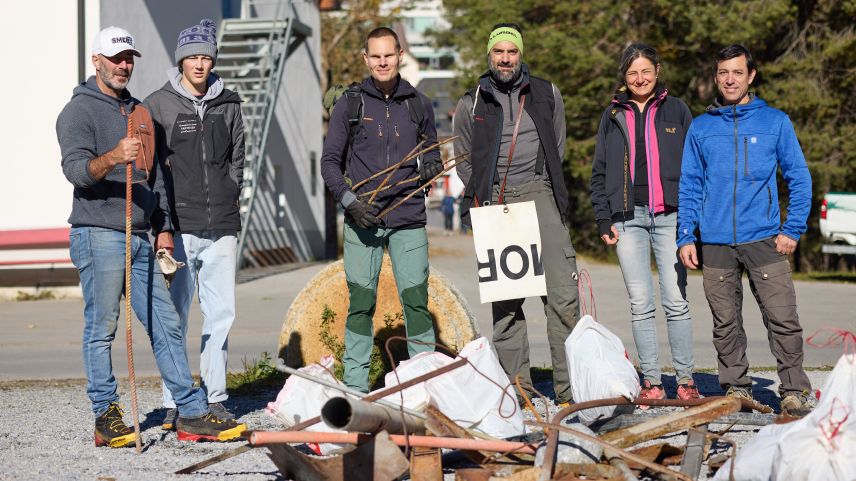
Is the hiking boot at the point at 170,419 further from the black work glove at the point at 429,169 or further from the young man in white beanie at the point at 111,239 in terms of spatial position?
the black work glove at the point at 429,169

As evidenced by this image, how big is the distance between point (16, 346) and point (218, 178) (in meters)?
5.56

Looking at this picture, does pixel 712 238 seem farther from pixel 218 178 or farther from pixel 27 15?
pixel 27 15

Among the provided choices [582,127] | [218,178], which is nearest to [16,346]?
[218,178]

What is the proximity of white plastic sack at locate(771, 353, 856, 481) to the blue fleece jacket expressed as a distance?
2.10 meters

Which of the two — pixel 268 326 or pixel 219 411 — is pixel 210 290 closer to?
pixel 219 411

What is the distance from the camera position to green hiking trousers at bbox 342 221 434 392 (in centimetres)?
662

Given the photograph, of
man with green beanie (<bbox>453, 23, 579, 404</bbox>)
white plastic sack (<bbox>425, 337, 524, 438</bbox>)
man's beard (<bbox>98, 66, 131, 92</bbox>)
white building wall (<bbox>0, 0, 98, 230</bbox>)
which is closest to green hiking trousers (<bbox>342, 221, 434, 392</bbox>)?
man with green beanie (<bbox>453, 23, 579, 404</bbox>)

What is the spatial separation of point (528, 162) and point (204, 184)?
6.44ft

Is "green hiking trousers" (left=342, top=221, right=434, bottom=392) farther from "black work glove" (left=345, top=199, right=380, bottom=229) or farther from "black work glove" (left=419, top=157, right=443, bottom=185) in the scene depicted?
"black work glove" (left=419, top=157, right=443, bottom=185)

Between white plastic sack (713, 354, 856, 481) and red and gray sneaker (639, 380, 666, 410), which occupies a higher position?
white plastic sack (713, 354, 856, 481)

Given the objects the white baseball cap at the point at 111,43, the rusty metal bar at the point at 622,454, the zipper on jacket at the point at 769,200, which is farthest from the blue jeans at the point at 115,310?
the zipper on jacket at the point at 769,200

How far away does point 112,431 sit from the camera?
6.02 metres

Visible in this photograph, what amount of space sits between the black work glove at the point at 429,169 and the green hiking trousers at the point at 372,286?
32 cm

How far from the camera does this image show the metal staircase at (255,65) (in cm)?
1833
